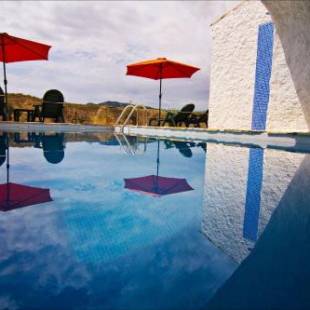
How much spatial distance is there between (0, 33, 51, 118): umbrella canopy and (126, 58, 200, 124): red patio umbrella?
3.11 m

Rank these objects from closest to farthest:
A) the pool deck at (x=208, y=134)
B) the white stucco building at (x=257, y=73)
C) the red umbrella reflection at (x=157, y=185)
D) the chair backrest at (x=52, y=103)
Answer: the red umbrella reflection at (x=157, y=185), the white stucco building at (x=257, y=73), the pool deck at (x=208, y=134), the chair backrest at (x=52, y=103)

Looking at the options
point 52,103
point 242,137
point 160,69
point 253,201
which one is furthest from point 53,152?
point 160,69

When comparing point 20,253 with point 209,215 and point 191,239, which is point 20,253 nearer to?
point 191,239

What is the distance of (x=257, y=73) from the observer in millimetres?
8102

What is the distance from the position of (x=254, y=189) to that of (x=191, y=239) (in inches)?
45.8

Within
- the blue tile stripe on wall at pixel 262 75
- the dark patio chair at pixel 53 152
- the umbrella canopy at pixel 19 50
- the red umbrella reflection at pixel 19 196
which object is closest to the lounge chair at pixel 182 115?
the blue tile stripe on wall at pixel 262 75

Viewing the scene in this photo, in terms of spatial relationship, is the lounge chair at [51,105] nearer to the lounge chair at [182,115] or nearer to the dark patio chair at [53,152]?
the dark patio chair at [53,152]

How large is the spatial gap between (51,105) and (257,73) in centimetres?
686

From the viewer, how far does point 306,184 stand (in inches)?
84.6

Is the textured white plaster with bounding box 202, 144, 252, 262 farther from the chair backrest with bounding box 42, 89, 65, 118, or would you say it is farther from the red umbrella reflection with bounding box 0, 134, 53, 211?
the chair backrest with bounding box 42, 89, 65, 118

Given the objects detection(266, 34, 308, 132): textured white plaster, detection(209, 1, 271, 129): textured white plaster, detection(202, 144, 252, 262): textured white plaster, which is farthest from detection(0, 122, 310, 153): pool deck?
detection(202, 144, 252, 262): textured white plaster

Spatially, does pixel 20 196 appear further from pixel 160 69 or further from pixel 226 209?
pixel 160 69

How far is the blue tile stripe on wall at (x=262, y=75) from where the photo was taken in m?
7.72

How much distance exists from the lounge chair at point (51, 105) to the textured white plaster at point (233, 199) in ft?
24.8
